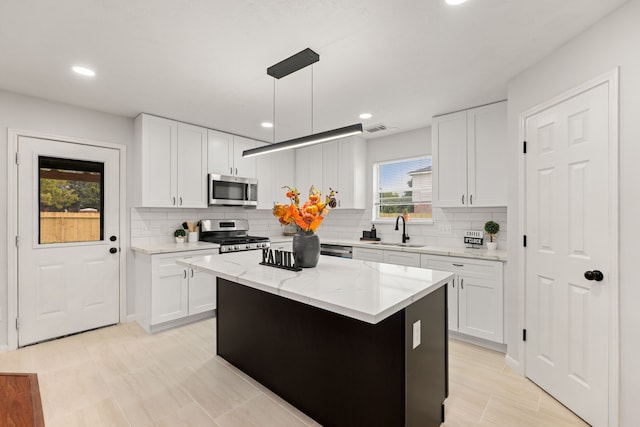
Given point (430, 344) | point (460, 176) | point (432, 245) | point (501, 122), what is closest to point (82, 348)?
point (430, 344)

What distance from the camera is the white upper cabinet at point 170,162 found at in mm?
3562

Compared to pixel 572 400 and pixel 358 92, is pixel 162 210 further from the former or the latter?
pixel 572 400

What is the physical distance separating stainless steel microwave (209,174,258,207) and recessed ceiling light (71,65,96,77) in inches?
68.7

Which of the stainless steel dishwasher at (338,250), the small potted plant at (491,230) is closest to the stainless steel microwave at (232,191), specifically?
the stainless steel dishwasher at (338,250)

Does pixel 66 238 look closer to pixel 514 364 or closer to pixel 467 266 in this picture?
pixel 467 266

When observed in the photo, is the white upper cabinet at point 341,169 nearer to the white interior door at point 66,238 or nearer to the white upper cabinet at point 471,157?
the white upper cabinet at point 471,157

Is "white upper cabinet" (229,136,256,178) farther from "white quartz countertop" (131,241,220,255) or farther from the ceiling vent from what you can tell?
the ceiling vent

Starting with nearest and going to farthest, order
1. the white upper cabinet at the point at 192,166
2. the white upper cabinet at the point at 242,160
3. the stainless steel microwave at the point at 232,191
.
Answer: the white upper cabinet at the point at 192,166 → the stainless steel microwave at the point at 232,191 → the white upper cabinet at the point at 242,160

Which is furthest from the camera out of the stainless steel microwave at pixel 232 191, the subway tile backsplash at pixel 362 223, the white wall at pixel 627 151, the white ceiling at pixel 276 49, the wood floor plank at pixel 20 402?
the stainless steel microwave at pixel 232 191

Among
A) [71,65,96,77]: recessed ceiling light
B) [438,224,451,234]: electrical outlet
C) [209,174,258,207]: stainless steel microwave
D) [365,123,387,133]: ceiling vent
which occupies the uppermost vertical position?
[71,65,96,77]: recessed ceiling light

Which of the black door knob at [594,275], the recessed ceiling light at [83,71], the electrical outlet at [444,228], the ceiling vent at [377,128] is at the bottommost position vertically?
the black door knob at [594,275]

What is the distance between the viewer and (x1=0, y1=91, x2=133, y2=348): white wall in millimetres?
2941

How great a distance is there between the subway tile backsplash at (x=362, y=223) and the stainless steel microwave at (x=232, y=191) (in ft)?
0.84

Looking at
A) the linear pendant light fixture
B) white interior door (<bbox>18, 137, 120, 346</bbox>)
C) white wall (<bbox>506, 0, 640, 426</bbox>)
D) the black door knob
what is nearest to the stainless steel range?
white interior door (<bbox>18, 137, 120, 346</bbox>)
